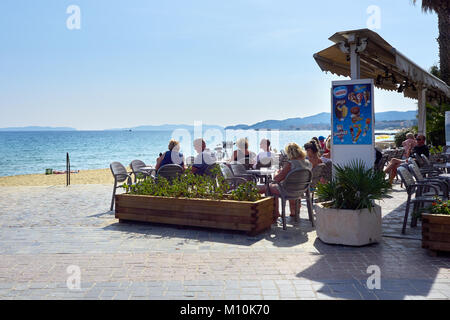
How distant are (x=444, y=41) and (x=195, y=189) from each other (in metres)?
16.6

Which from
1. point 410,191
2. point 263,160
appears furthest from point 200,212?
point 263,160

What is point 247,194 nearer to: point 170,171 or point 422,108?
point 170,171

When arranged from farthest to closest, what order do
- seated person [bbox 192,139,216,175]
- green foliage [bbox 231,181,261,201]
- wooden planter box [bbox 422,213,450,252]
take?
seated person [bbox 192,139,216,175] → green foliage [bbox 231,181,261,201] → wooden planter box [bbox 422,213,450,252]

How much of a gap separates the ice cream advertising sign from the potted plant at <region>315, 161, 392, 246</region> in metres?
1.01

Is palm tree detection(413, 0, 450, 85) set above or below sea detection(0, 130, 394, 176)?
above

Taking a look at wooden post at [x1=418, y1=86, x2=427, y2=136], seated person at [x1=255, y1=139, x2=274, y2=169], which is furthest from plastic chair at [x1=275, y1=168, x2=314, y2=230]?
wooden post at [x1=418, y1=86, x2=427, y2=136]

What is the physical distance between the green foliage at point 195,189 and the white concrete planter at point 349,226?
1121mm

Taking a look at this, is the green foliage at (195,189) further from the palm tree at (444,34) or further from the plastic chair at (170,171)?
the palm tree at (444,34)

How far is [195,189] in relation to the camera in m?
6.77

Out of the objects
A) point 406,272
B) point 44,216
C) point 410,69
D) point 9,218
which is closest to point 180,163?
point 44,216

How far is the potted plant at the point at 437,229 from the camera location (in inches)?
189

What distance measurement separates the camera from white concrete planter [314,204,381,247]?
5.39 metres

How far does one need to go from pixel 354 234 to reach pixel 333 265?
2.84ft

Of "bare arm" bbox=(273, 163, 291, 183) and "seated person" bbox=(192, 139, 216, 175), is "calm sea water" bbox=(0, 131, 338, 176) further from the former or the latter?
"bare arm" bbox=(273, 163, 291, 183)
